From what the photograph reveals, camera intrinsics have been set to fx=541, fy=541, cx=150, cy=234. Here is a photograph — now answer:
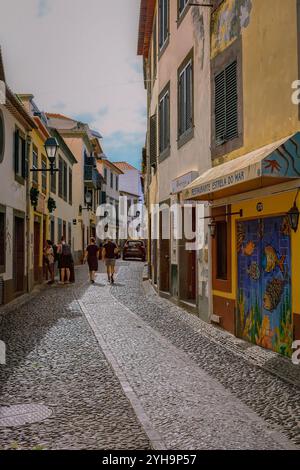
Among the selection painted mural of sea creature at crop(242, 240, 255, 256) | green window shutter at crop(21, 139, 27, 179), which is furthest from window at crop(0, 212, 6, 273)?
painted mural of sea creature at crop(242, 240, 255, 256)

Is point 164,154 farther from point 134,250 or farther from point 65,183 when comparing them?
point 134,250

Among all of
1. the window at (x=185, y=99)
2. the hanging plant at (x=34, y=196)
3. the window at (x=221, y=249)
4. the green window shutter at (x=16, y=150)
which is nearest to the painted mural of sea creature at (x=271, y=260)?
the window at (x=221, y=249)

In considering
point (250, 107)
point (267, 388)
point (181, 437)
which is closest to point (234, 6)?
point (250, 107)

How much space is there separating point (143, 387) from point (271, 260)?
9.95 ft

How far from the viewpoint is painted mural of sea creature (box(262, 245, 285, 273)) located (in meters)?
7.64

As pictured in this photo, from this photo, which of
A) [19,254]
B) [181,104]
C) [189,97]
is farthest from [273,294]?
[19,254]

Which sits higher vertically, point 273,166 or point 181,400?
point 273,166

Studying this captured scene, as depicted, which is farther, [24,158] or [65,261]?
[65,261]

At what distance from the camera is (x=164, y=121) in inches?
627

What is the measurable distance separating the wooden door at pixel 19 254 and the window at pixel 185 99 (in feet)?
19.1

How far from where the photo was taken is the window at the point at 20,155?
15.4 meters

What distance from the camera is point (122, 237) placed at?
6359 centimetres

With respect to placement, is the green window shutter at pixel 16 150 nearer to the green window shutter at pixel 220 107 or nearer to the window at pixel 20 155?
the window at pixel 20 155

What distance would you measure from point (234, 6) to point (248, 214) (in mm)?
3636
